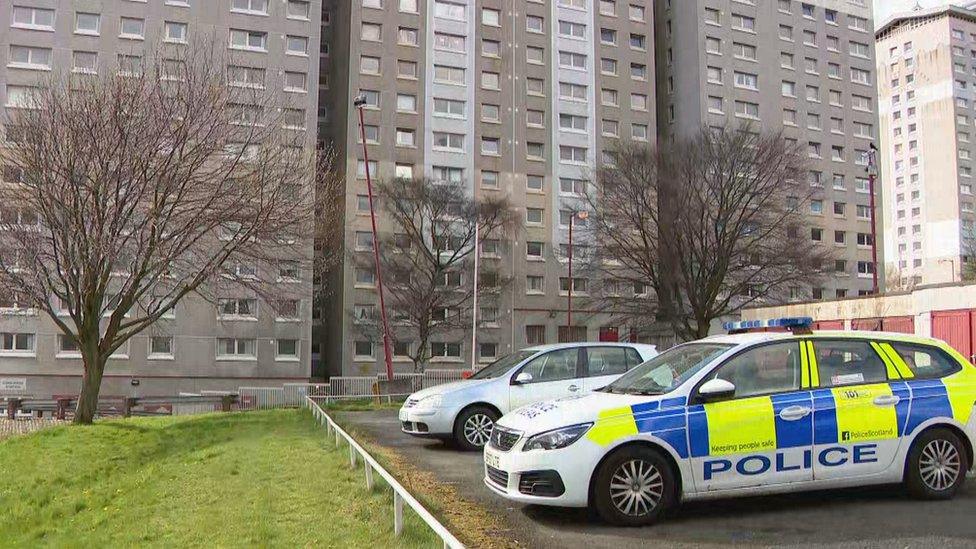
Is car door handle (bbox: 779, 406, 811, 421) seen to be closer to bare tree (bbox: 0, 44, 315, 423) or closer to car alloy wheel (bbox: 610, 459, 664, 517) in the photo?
car alloy wheel (bbox: 610, 459, 664, 517)

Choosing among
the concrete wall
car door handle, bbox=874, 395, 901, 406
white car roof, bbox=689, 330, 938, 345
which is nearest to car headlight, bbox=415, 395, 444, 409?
white car roof, bbox=689, 330, 938, 345

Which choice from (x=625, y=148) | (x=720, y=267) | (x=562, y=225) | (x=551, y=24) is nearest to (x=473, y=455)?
(x=720, y=267)

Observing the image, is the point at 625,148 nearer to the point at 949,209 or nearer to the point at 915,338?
the point at 915,338

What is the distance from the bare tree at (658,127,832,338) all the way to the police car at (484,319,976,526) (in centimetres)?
3180

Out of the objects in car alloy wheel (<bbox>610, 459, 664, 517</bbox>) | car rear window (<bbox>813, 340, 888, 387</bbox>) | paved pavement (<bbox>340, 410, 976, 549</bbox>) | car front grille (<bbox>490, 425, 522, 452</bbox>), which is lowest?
paved pavement (<bbox>340, 410, 976, 549</bbox>)

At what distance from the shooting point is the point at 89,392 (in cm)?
2322

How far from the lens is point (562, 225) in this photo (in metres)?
58.5

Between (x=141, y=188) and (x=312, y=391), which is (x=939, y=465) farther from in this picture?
(x=312, y=391)

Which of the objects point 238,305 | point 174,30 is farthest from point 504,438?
point 174,30

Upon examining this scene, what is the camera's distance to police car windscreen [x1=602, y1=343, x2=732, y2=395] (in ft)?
22.8

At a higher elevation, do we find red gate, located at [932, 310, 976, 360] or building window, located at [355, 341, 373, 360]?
red gate, located at [932, 310, 976, 360]

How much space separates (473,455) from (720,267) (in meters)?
30.0

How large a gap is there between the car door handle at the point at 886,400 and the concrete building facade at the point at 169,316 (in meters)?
42.2

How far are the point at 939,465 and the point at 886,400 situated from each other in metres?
0.80
